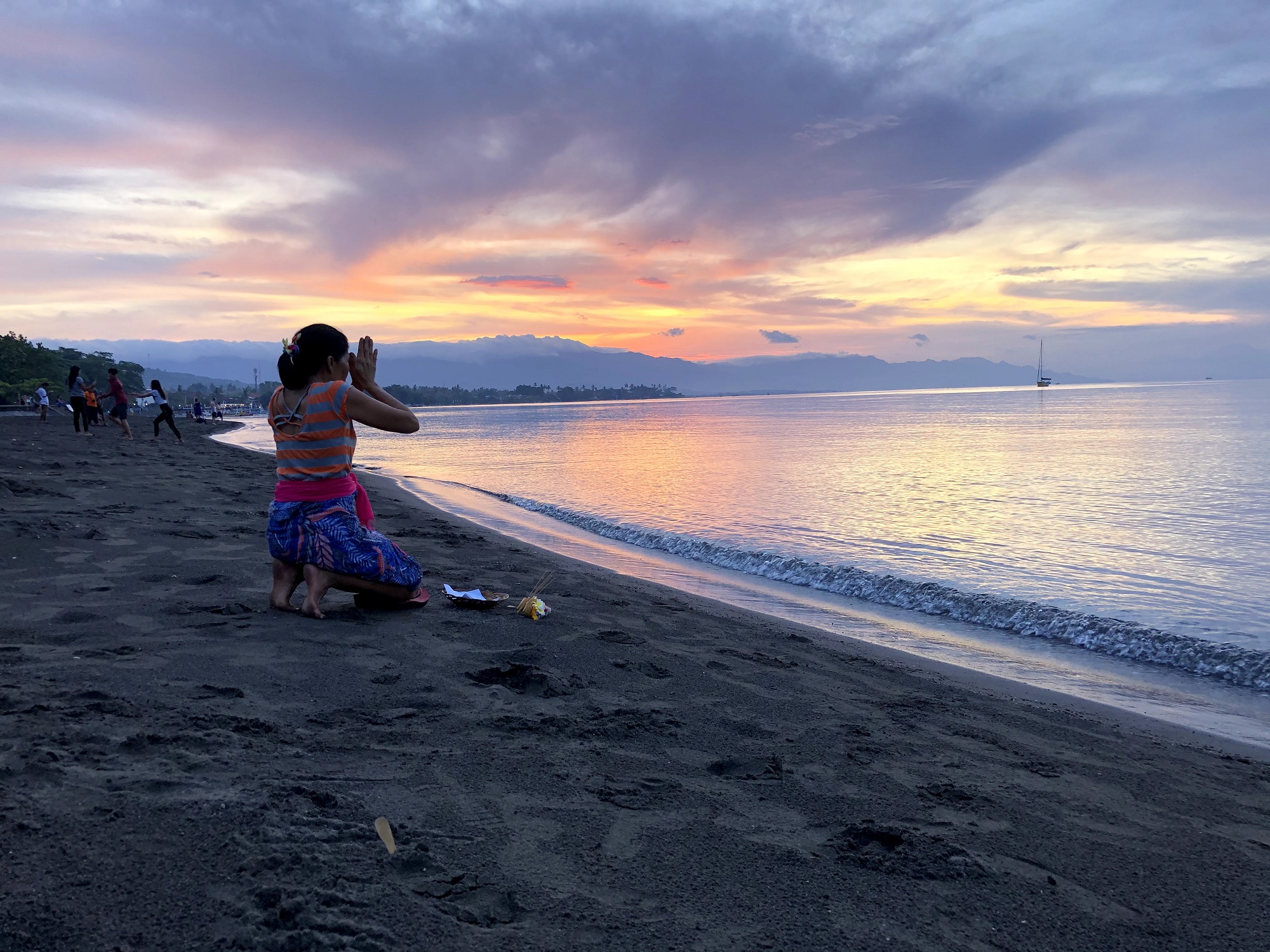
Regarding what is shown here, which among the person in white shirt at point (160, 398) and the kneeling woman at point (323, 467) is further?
the person in white shirt at point (160, 398)

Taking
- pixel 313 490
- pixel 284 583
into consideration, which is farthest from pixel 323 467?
pixel 284 583

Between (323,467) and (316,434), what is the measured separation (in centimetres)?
23

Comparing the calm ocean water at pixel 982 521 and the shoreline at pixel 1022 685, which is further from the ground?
the calm ocean water at pixel 982 521

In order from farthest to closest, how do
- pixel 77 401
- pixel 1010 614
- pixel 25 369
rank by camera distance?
pixel 25 369
pixel 77 401
pixel 1010 614

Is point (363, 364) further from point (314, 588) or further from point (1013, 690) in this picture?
point (1013, 690)

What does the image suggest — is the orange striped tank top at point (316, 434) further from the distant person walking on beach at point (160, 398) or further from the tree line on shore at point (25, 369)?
the tree line on shore at point (25, 369)

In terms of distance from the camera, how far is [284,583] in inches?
211

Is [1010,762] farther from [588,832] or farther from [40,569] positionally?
[40,569]

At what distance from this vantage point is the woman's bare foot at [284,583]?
5.33 meters

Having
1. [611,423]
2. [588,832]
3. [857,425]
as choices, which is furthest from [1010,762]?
[611,423]

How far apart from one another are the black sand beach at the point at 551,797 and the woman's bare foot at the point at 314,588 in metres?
0.21

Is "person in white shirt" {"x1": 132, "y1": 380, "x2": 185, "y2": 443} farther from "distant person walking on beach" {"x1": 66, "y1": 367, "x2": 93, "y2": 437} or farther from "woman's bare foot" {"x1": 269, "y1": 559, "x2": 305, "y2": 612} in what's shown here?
"woman's bare foot" {"x1": 269, "y1": 559, "x2": 305, "y2": 612}

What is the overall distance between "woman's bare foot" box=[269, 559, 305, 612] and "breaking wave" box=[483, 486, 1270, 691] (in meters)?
6.49

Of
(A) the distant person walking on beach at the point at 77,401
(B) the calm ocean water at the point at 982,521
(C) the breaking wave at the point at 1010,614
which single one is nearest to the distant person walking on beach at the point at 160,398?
(A) the distant person walking on beach at the point at 77,401
